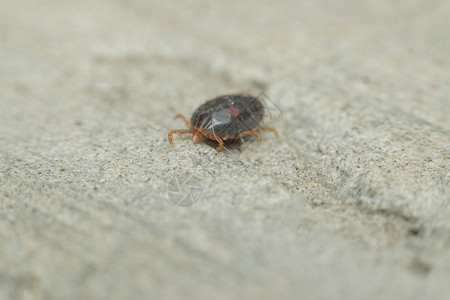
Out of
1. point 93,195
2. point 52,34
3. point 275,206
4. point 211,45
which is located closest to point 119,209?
point 93,195

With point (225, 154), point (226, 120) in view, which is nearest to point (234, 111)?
point (226, 120)

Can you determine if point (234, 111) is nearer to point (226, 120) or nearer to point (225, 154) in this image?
point (226, 120)

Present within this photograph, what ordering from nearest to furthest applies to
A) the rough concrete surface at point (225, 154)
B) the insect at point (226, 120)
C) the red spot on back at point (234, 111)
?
1. the rough concrete surface at point (225, 154)
2. the insect at point (226, 120)
3. the red spot on back at point (234, 111)

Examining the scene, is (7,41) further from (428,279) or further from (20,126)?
(428,279)

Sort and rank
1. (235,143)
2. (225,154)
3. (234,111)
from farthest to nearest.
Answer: (235,143), (234,111), (225,154)

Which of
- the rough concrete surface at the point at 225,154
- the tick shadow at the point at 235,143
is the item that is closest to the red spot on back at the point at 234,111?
the tick shadow at the point at 235,143

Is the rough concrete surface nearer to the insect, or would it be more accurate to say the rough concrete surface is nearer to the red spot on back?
the insect

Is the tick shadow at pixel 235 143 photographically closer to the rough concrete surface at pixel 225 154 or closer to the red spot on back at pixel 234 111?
the rough concrete surface at pixel 225 154
